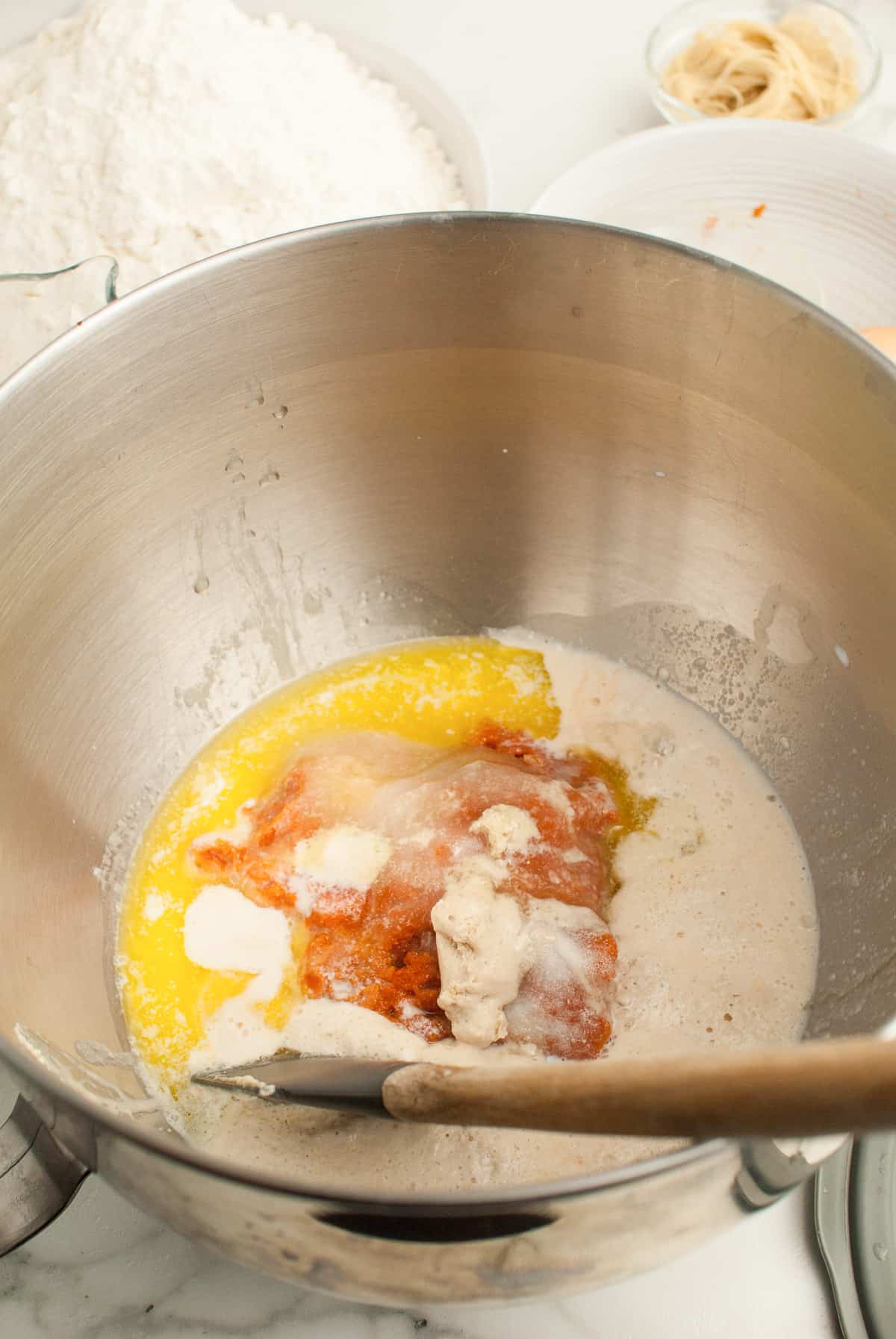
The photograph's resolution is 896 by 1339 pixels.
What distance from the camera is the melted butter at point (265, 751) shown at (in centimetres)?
115

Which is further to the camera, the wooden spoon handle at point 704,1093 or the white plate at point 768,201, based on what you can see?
the white plate at point 768,201

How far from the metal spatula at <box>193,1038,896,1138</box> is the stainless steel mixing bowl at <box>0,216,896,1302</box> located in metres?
0.33

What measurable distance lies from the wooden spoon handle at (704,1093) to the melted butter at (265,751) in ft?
1.62

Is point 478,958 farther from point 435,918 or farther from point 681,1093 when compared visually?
point 681,1093

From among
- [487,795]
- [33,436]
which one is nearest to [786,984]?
[487,795]

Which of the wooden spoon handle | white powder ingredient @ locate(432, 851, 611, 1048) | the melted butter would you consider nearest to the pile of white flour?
the melted butter

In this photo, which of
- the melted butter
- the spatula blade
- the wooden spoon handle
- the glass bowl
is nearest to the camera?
the wooden spoon handle

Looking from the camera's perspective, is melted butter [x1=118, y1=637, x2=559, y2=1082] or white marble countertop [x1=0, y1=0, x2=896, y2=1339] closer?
white marble countertop [x1=0, y1=0, x2=896, y2=1339]

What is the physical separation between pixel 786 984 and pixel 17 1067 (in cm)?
72

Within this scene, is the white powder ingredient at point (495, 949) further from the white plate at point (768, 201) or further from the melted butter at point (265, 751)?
the white plate at point (768, 201)

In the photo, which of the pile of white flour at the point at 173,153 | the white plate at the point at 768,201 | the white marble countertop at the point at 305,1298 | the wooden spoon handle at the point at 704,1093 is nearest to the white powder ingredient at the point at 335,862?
the white marble countertop at the point at 305,1298

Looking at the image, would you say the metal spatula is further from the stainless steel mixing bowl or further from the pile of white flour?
the pile of white flour

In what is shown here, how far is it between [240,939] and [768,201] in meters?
1.15

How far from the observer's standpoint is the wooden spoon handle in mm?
544
